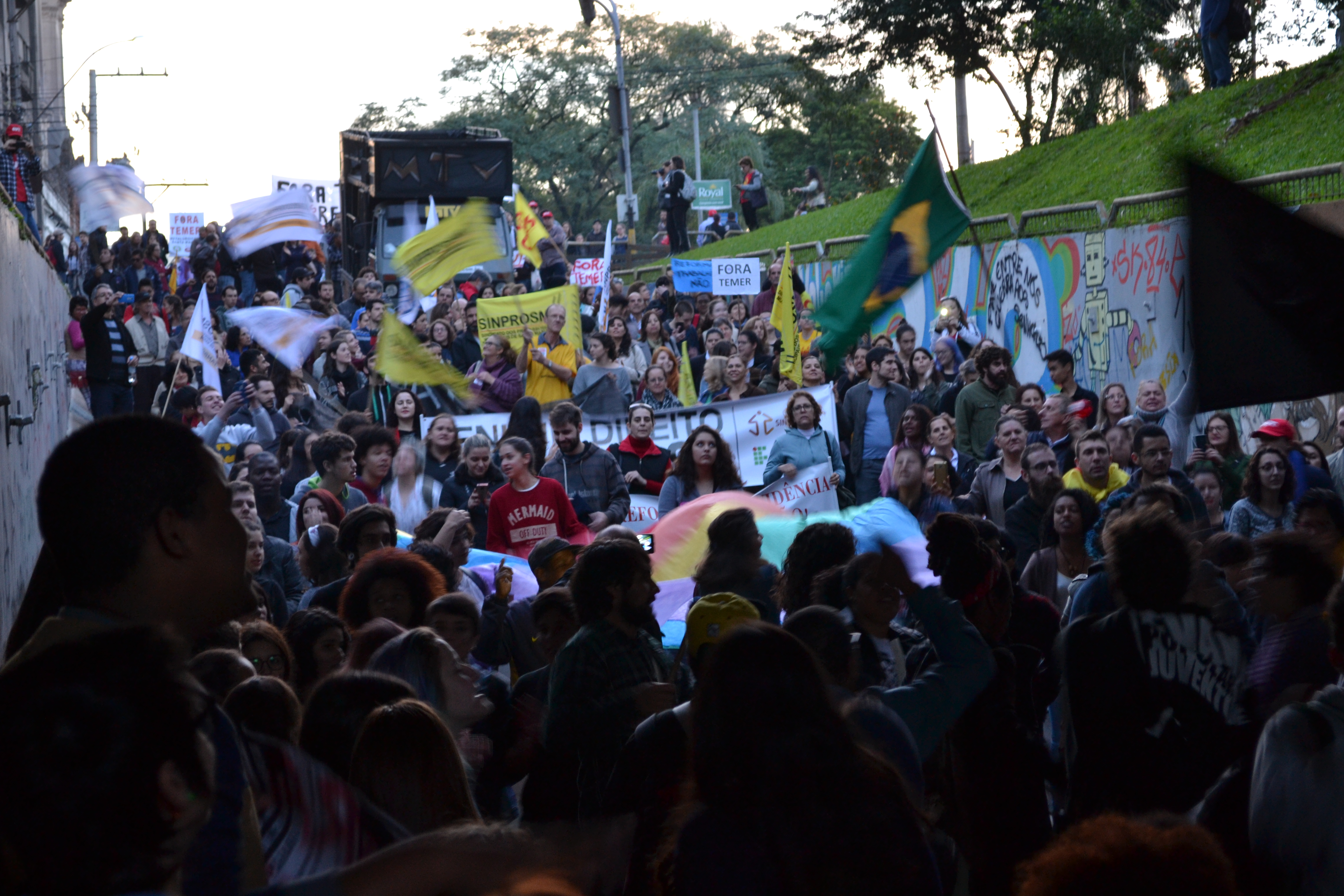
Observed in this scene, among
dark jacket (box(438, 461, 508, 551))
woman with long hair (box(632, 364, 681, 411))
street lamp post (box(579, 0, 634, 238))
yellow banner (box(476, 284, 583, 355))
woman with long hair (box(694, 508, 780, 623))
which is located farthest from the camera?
street lamp post (box(579, 0, 634, 238))

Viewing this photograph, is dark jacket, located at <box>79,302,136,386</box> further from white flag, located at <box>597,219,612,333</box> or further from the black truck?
the black truck

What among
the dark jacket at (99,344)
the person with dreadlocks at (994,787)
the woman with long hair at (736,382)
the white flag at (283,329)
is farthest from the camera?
the dark jacket at (99,344)

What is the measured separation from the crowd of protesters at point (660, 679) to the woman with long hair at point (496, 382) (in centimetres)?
240

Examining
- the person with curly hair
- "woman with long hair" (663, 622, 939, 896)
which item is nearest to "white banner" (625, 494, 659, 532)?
the person with curly hair

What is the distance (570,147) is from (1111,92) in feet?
149

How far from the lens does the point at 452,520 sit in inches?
267

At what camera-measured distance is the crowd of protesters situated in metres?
1.67

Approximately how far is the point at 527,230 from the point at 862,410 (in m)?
7.03

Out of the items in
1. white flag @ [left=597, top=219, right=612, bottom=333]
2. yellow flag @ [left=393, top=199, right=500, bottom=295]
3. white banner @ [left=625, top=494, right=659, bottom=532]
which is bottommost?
white banner @ [left=625, top=494, right=659, bottom=532]

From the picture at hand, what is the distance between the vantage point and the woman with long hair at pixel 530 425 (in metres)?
9.77

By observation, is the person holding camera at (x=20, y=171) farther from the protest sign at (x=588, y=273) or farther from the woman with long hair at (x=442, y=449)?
the protest sign at (x=588, y=273)

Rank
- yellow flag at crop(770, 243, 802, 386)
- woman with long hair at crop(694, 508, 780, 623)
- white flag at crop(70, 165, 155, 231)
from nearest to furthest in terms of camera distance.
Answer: woman with long hair at crop(694, 508, 780, 623) → yellow flag at crop(770, 243, 802, 386) → white flag at crop(70, 165, 155, 231)

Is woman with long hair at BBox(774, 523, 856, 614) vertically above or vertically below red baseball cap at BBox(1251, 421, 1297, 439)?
below

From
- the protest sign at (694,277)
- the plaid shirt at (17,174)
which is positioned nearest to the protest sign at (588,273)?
the protest sign at (694,277)
